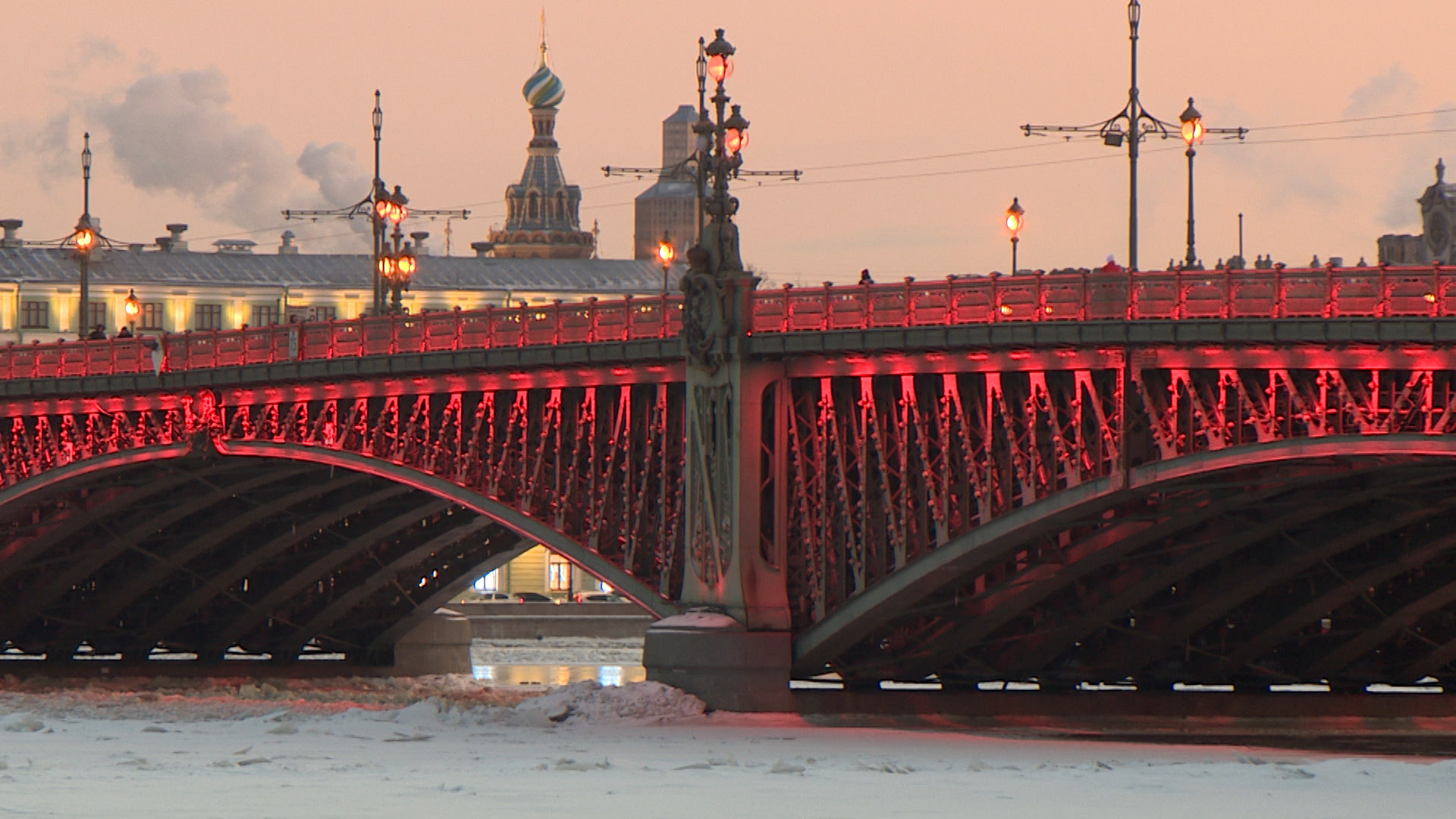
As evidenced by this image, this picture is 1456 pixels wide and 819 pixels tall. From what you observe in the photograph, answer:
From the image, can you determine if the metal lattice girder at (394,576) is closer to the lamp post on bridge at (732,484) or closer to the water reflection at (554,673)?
the water reflection at (554,673)

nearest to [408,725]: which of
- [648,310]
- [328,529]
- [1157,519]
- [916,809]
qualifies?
[648,310]

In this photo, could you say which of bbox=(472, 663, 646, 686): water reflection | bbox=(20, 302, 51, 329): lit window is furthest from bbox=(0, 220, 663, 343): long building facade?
bbox=(472, 663, 646, 686): water reflection

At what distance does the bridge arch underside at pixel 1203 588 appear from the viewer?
145ft

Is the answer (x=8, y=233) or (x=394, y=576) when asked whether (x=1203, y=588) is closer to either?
(x=394, y=576)

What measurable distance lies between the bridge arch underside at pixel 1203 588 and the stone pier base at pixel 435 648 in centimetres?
2226

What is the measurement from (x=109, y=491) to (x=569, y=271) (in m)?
74.2

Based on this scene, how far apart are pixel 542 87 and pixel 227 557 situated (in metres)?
113

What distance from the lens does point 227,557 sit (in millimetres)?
69750

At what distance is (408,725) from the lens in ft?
156

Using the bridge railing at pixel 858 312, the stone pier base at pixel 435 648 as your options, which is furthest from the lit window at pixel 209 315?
the bridge railing at pixel 858 312

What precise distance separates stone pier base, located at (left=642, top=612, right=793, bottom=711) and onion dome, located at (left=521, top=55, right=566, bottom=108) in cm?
13257

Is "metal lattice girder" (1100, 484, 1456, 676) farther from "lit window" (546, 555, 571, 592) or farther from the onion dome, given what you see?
the onion dome

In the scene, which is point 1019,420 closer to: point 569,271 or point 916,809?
point 916,809

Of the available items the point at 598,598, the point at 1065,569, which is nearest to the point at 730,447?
the point at 1065,569
